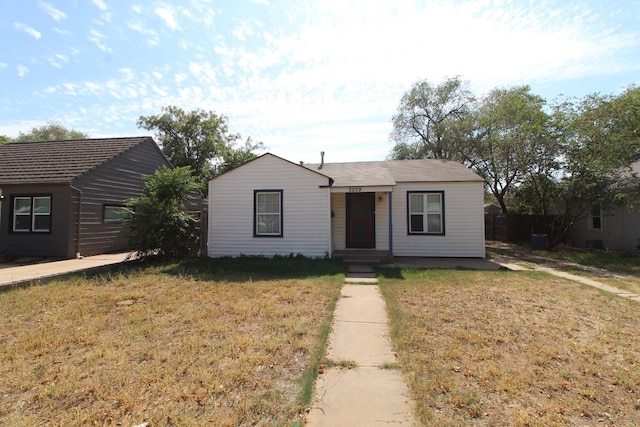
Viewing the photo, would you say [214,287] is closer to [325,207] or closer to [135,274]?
[135,274]

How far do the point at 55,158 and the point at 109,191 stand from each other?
8.13ft

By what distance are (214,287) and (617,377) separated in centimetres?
651

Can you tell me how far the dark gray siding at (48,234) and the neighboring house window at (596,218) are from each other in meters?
22.1

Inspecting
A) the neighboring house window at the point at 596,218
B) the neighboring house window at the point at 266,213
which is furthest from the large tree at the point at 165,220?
the neighboring house window at the point at 596,218

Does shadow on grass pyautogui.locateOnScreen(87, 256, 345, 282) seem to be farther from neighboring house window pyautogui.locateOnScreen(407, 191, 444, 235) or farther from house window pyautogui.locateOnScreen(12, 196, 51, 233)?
house window pyautogui.locateOnScreen(12, 196, 51, 233)

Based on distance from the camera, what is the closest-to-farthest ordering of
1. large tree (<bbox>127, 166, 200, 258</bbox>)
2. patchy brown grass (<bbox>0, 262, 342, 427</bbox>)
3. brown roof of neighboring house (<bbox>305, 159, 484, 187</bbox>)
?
patchy brown grass (<bbox>0, 262, 342, 427</bbox>)
large tree (<bbox>127, 166, 200, 258</bbox>)
brown roof of neighboring house (<bbox>305, 159, 484, 187</bbox>)

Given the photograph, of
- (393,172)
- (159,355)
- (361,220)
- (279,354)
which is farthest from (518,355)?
(393,172)

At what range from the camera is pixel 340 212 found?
38.4 ft

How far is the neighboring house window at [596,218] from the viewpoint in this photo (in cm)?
1486

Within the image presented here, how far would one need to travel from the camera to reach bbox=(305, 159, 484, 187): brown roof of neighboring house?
10.8m

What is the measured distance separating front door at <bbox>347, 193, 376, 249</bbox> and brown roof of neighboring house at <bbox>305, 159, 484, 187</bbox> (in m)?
0.85

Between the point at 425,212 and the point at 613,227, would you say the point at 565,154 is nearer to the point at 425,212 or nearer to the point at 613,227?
the point at 613,227

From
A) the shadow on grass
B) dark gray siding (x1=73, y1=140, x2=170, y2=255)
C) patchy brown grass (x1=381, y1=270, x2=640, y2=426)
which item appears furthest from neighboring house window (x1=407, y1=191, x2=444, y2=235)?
dark gray siding (x1=73, y1=140, x2=170, y2=255)

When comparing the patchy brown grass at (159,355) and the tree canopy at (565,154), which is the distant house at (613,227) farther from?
the patchy brown grass at (159,355)
